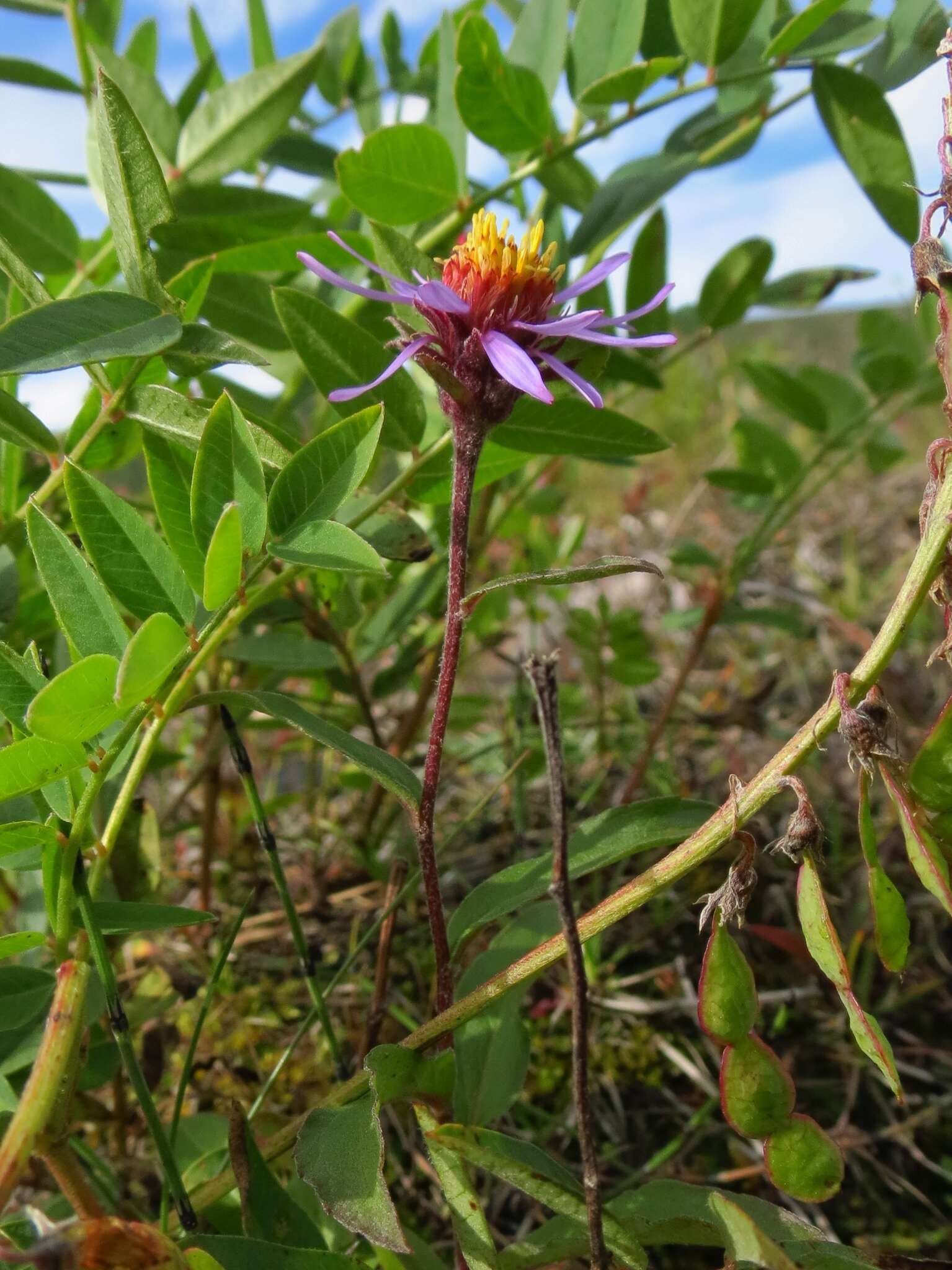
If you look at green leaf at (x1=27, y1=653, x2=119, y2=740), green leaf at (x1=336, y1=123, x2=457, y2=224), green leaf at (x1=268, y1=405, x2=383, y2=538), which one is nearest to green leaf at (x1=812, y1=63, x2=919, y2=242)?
green leaf at (x1=336, y1=123, x2=457, y2=224)

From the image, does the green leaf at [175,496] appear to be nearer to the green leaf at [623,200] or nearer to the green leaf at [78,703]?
the green leaf at [78,703]

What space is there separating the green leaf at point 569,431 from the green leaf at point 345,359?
0.27 ft

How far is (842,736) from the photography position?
57 cm

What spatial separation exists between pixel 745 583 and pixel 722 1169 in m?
0.87

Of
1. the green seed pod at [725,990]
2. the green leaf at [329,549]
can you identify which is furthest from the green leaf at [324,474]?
the green seed pod at [725,990]

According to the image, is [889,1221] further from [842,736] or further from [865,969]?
[842,736]

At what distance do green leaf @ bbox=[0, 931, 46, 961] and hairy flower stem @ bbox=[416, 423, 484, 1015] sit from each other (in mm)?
227

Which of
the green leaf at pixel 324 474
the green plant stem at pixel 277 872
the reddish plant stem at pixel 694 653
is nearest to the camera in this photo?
the green leaf at pixel 324 474

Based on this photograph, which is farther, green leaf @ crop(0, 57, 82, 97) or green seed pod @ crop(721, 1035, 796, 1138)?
green leaf @ crop(0, 57, 82, 97)

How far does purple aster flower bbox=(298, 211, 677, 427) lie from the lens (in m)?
0.65

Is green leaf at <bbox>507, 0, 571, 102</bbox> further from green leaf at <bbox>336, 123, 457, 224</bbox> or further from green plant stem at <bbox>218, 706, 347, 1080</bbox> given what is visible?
green plant stem at <bbox>218, 706, 347, 1080</bbox>

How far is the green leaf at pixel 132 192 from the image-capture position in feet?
2.20

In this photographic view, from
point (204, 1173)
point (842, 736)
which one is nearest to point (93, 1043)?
point (204, 1173)

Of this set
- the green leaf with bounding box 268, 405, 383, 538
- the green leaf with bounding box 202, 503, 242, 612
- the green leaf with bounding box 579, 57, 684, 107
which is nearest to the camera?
the green leaf with bounding box 202, 503, 242, 612
